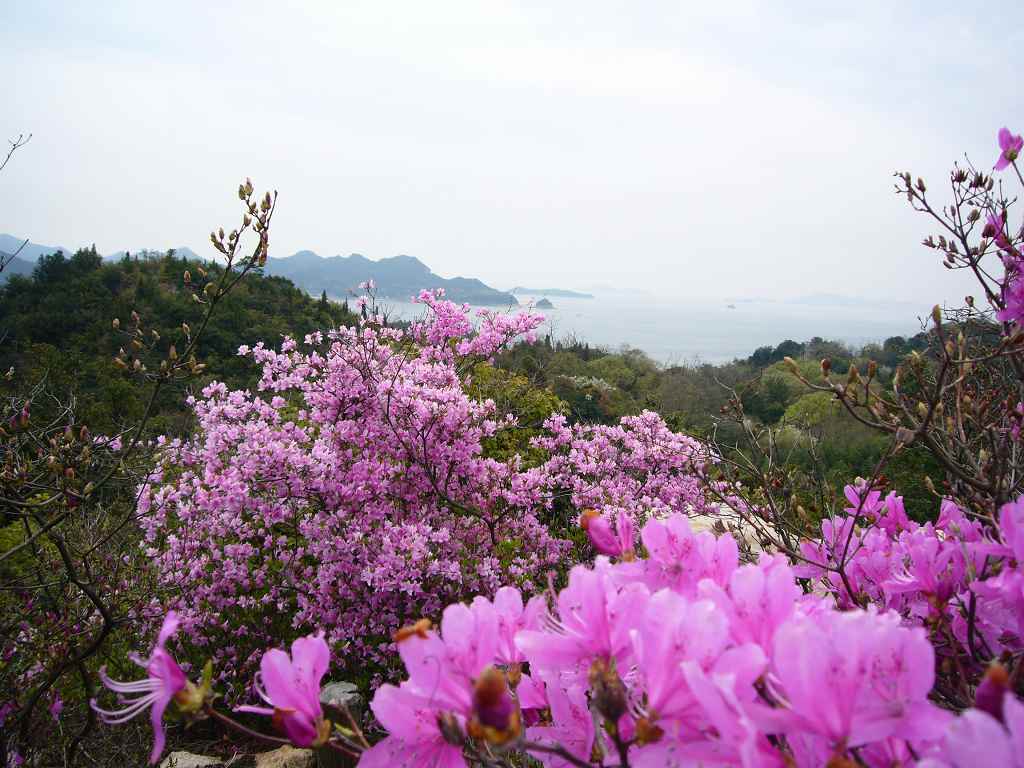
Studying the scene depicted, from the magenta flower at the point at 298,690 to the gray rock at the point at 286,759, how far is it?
12.2 feet

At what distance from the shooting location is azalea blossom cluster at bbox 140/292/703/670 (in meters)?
3.89

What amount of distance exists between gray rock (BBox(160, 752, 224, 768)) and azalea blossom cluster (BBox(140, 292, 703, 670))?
0.63 meters

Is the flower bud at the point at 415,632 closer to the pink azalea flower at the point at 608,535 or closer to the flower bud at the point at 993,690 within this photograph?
the pink azalea flower at the point at 608,535

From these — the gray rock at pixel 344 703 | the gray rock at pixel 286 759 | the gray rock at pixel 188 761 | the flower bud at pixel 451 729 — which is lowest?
the gray rock at pixel 286 759

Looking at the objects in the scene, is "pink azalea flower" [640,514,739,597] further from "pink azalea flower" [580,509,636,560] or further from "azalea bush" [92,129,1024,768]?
"pink azalea flower" [580,509,636,560]

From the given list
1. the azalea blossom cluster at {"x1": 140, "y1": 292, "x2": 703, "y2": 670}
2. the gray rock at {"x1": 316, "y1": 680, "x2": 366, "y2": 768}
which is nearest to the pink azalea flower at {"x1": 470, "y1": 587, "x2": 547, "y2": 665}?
the azalea blossom cluster at {"x1": 140, "y1": 292, "x2": 703, "y2": 670}

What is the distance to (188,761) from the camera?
3.56 meters

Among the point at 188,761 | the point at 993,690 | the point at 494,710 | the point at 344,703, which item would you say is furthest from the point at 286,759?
the point at 993,690

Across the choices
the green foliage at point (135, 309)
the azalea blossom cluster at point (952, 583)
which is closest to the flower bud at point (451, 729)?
the azalea blossom cluster at point (952, 583)

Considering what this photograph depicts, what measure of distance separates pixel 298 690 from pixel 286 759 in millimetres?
3801

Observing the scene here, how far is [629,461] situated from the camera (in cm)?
565

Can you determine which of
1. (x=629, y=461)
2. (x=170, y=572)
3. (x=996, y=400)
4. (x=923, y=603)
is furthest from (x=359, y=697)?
(x=996, y=400)

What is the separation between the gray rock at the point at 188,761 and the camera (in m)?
3.47

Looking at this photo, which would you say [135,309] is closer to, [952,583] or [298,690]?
[298,690]
